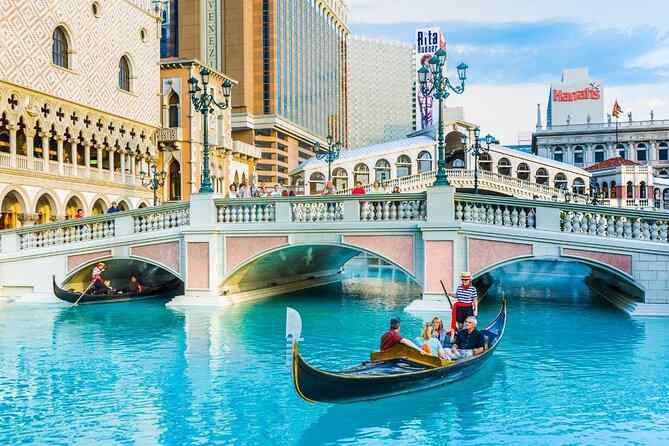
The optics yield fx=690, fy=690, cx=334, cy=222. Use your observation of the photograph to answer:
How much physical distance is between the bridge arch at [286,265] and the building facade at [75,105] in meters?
13.1

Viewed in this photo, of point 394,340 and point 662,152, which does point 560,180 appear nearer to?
point 662,152

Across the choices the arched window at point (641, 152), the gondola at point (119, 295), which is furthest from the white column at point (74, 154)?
the arched window at point (641, 152)

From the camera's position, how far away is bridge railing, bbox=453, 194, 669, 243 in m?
15.3

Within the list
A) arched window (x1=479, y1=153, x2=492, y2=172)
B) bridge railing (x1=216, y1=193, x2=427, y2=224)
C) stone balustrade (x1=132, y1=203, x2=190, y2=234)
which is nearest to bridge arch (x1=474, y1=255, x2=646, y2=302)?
bridge railing (x1=216, y1=193, x2=427, y2=224)

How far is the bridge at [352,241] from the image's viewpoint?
15398 millimetres

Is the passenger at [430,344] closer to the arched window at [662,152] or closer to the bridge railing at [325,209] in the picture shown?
the bridge railing at [325,209]

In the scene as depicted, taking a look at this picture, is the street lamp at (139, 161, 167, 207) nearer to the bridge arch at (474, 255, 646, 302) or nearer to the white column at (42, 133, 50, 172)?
the white column at (42, 133, 50, 172)

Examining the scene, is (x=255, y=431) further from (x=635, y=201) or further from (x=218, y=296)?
(x=635, y=201)

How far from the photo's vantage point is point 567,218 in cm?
1582

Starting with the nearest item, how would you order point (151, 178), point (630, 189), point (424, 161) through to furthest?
point (151, 178) → point (424, 161) → point (630, 189)

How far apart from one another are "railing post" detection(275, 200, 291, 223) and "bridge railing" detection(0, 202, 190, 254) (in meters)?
2.69

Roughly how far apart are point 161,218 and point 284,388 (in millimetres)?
10439

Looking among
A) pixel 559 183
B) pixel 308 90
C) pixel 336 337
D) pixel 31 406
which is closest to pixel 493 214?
pixel 336 337

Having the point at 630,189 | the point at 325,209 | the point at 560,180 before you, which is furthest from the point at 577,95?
the point at 325,209
